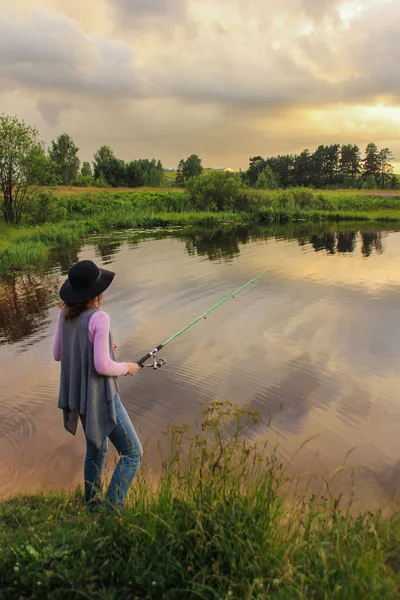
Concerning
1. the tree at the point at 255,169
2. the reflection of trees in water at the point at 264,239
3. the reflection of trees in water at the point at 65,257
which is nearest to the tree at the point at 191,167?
the tree at the point at 255,169

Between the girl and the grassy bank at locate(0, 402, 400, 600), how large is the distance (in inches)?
15.8

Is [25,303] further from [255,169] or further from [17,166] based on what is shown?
[255,169]

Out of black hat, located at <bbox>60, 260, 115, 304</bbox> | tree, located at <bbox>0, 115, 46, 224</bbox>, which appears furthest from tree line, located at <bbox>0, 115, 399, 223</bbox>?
black hat, located at <bbox>60, 260, 115, 304</bbox>

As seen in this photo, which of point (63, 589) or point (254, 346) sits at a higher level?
point (63, 589)

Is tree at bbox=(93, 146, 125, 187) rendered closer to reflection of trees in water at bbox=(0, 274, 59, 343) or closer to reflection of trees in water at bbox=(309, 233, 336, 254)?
reflection of trees in water at bbox=(309, 233, 336, 254)

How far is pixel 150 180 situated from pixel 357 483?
7959 centimetres

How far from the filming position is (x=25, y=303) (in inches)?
463

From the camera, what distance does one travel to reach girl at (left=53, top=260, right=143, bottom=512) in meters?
3.12

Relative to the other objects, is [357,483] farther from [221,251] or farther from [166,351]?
[221,251]

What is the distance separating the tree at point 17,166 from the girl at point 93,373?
82.2 ft

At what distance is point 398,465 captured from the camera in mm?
4684

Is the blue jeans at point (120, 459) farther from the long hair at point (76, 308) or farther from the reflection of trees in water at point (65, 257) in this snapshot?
the reflection of trees in water at point (65, 257)

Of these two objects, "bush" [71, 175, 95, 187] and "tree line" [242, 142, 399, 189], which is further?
"tree line" [242, 142, 399, 189]

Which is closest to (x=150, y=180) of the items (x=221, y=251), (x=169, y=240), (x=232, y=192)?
(x=232, y=192)
